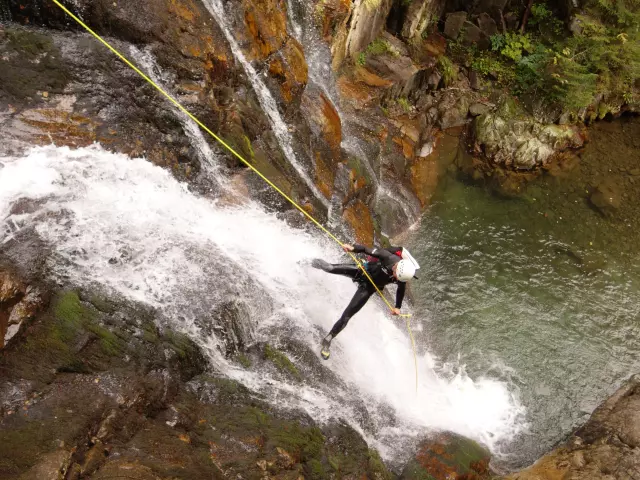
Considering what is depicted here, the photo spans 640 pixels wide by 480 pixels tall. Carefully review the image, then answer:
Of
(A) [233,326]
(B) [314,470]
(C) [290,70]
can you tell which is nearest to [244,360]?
(A) [233,326]

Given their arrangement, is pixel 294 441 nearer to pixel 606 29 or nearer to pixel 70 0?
pixel 70 0

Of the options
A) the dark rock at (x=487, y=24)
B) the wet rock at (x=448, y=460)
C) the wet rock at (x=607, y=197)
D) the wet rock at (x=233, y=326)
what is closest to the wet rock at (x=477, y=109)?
the dark rock at (x=487, y=24)

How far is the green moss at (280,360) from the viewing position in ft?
20.2

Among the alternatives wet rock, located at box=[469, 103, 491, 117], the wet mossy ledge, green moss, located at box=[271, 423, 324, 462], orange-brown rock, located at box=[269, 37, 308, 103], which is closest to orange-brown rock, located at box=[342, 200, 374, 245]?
orange-brown rock, located at box=[269, 37, 308, 103]

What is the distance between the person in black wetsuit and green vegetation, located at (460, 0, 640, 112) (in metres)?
10.0

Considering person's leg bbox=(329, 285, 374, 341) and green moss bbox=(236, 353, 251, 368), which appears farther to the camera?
person's leg bbox=(329, 285, 374, 341)

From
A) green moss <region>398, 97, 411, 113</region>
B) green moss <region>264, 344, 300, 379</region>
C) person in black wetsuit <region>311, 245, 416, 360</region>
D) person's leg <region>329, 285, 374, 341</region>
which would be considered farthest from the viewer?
green moss <region>398, 97, 411, 113</region>

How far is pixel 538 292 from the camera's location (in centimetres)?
1052

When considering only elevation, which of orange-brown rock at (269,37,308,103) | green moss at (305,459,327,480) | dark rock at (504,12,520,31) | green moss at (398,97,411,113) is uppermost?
dark rock at (504,12,520,31)

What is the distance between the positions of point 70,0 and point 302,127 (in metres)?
4.40

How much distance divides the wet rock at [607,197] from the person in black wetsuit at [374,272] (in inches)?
348

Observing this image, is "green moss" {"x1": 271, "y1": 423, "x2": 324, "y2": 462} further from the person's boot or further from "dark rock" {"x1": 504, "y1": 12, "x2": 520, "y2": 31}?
"dark rock" {"x1": 504, "y1": 12, "x2": 520, "y2": 31}

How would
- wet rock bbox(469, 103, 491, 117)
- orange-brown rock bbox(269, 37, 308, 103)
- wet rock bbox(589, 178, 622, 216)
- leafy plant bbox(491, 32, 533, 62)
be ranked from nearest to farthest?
orange-brown rock bbox(269, 37, 308, 103), wet rock bbox(589, 178, 622, 216), wet rock bbox(469, 103, 491, 117), leafy plant bbox(491, 32, 533, 62)

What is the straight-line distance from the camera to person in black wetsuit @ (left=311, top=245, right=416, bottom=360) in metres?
6.29
